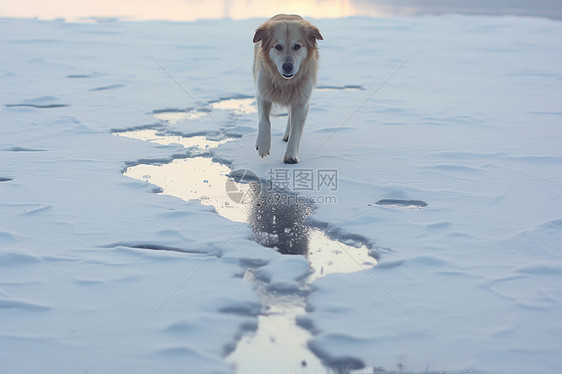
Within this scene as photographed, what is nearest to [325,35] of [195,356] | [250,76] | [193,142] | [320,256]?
[250,76]

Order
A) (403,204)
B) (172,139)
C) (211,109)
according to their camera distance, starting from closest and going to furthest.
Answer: (403,204), (172,139), (211,109)

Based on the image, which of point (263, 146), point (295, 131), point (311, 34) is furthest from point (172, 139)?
point (311, 34)

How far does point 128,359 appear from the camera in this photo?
2.09 m

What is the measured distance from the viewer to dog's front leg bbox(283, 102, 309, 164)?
4559 millimetres

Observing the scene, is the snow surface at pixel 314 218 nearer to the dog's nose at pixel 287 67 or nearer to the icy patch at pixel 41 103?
the icy patch at pixel 41 103

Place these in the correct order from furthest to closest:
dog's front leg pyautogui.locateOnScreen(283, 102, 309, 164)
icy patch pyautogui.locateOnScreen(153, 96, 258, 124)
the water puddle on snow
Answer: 1. icy patch pyautogui.locateOnScreen(153, 96, 258, 124)
2. dog's front leg pyautogui.locateOnScreen(283, 102, 309, 164)
3. the water puddle on snow

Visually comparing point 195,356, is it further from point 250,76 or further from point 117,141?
point 250,76

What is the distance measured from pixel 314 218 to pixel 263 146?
1.24 meters

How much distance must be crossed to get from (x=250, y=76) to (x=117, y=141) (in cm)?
368

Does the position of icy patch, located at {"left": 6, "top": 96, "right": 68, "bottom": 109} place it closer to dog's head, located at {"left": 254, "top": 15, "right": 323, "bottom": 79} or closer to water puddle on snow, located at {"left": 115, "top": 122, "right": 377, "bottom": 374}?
water puddle on snow, located at {"left": 115, "top": 122, "right": 377, "bottom": 374}

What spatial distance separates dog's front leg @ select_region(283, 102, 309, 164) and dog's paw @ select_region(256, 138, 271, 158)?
16cm

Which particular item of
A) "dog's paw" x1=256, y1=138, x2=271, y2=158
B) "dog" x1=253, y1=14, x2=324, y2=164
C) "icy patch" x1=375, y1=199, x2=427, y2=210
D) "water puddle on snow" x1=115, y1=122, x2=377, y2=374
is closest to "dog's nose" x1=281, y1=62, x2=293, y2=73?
"dog" x1=253, y1=14, x2=324, y2=164

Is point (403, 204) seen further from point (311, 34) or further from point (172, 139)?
point (172, 139)

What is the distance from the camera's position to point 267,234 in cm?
323
